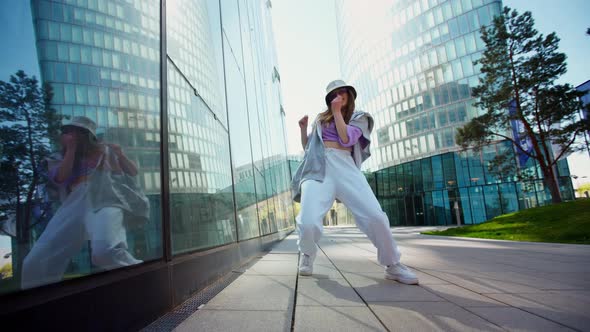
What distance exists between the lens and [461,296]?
2246 millimetres

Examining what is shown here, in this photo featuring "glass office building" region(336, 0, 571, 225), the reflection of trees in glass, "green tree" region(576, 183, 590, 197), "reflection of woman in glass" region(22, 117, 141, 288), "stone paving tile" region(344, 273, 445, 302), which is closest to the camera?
the reflection of trees in glass

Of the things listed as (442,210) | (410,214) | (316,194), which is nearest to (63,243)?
(316,194)

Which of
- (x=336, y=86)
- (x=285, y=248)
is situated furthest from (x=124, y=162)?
(x=285, y=248)

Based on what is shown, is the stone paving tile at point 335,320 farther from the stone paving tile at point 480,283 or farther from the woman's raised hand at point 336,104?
the woman's raised hand at point 336,104

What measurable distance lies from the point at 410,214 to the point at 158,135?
1309 inches

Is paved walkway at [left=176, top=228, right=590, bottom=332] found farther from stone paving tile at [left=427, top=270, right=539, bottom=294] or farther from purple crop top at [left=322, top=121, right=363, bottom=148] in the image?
purple crop top at [left=322, top=121, right=363, bottom=148]

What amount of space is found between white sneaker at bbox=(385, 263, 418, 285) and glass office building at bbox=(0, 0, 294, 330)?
1.67 meters

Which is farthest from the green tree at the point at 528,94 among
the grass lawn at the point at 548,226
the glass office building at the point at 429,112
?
the glass office building at the point at 429,112

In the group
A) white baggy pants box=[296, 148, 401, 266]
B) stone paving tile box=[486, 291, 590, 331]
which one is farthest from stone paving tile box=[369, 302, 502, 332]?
white baggy pants box=[296, 148, 401, 266]

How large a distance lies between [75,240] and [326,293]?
169 cm

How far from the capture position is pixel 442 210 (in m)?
29.3

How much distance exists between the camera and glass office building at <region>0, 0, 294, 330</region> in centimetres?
118

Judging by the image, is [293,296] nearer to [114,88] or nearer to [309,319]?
[309,319]

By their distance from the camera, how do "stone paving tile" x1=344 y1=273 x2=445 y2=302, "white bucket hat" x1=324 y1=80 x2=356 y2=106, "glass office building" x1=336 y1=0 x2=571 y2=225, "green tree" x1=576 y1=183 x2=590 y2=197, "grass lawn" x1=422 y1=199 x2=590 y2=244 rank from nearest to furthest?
1. "stone paving tile" x1=344 y1=273 x2=445 y2=302
2. "white bucket hat" x1=324 y1=80 x2=356 y2=106
3. "grass lawn" x1=422 y1=199 x2=590 y2=244
4. "glass office building" x1=336 y1=0 x2=571 y2=225
5. "green tree" x1=576 y1=183 x2=590 y2=197
